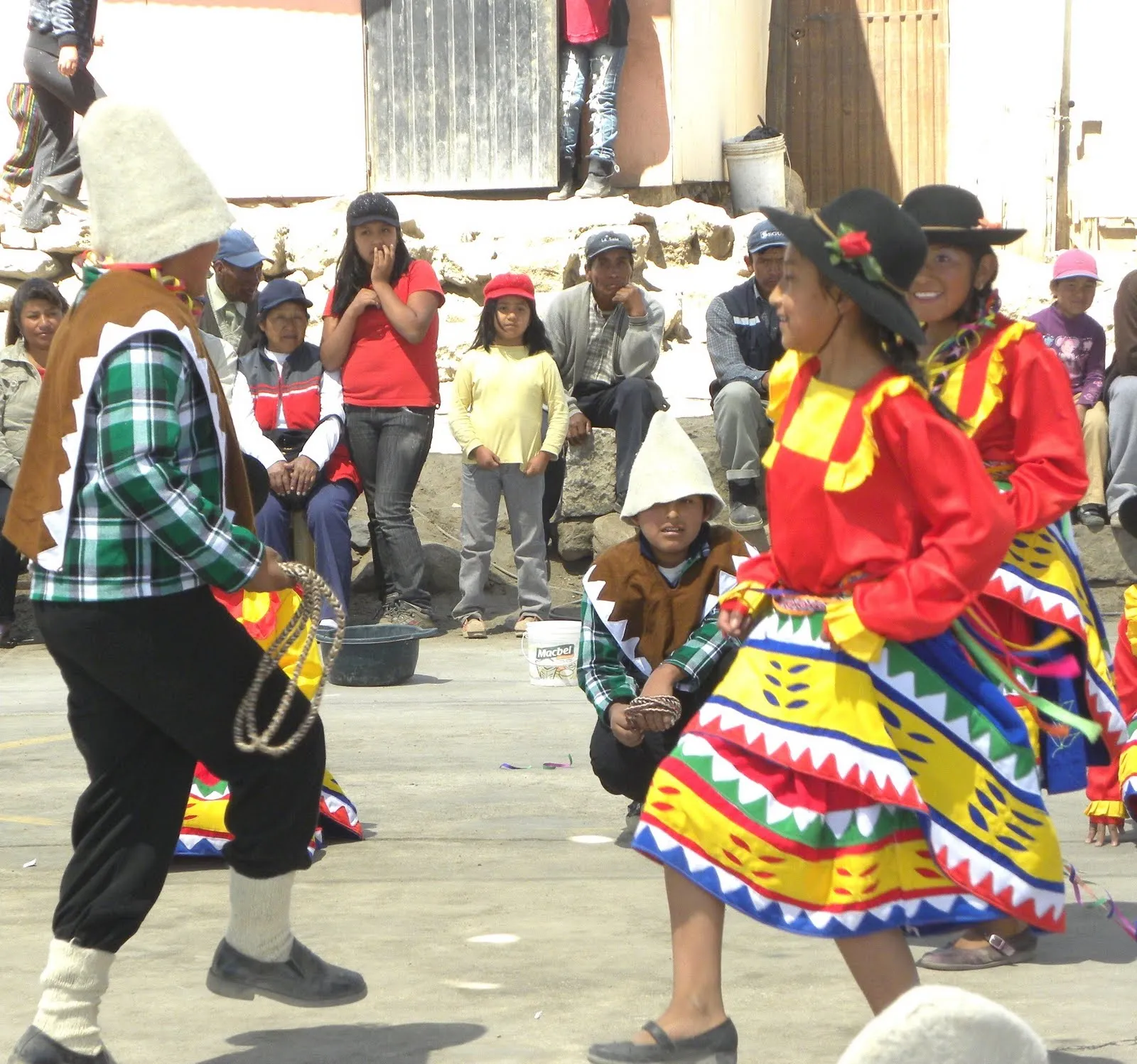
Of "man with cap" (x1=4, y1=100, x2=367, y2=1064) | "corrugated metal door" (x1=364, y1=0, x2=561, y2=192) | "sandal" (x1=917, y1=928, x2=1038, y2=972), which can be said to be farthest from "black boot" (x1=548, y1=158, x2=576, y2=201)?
"man with cap" (x1=4, y1=100, x2=367, y2=1064)

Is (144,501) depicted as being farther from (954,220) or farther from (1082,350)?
(1082,350)

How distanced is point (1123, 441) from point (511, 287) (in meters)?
3.49

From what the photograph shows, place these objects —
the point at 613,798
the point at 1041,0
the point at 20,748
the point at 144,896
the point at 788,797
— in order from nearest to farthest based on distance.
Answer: the point at 788,797, the point at 144,896, the point at 613,798, the point at 20,748, the point at 1041,0

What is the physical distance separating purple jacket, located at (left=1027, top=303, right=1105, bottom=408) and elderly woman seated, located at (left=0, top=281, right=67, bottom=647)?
532 centimetres

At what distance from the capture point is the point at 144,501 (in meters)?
3.45

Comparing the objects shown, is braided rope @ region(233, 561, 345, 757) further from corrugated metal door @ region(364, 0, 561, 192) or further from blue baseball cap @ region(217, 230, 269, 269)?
corrugated metal door @ region(364, 0, 561, 192)

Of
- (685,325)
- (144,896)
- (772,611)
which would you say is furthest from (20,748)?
(685,325)

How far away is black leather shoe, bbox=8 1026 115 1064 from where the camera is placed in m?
3.53

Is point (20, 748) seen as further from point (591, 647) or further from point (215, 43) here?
point (215, 43)

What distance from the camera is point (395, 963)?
4.39 meters

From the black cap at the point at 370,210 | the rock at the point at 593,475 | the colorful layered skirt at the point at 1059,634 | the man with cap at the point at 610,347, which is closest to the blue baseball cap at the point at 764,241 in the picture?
the man with cap at the point at 610,347

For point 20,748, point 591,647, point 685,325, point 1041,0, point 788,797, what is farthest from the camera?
point 1041,0

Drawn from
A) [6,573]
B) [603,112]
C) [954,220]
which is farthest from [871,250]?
[603,112]

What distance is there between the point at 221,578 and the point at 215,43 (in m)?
10.0
